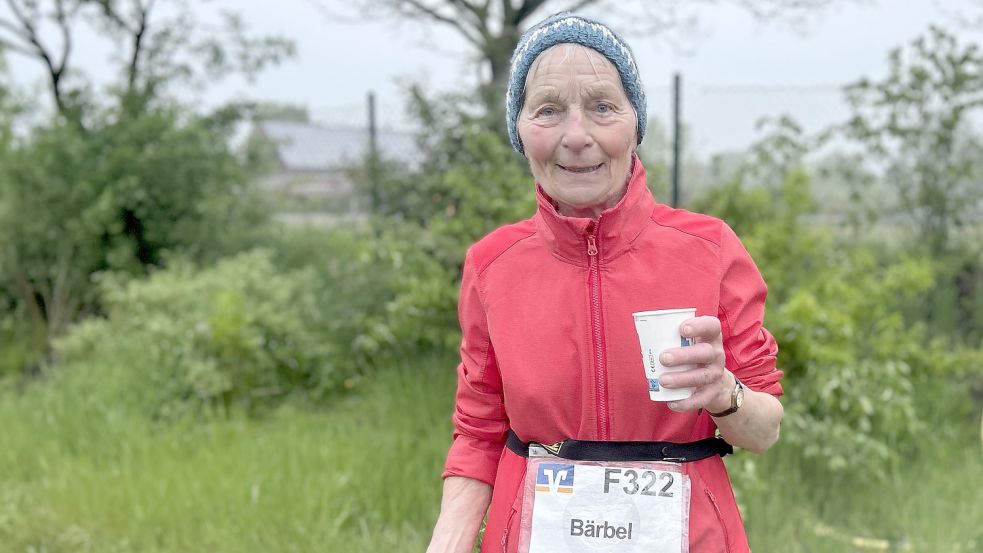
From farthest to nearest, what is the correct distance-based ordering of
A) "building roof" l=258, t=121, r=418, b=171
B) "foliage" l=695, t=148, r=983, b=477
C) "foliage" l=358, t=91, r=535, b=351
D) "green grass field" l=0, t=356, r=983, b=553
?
"building roof" l=258, t=121, r=418, b=171, "foliage" l=358, t=91, r=535, b=351, "foliage" l=695, t=148, r=983, b=477, "green grass field" l=0, t=356, r=983, b=553

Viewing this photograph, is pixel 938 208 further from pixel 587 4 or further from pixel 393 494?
pixel 393 494

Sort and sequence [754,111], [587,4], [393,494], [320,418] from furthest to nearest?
[587,4]
[754,111]
[320,418]
[393,494]

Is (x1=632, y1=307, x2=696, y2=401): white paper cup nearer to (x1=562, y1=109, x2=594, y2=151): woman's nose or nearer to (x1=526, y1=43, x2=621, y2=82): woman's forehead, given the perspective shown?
(x1=562, y1=109, x2=594, y2=151): woman's nose

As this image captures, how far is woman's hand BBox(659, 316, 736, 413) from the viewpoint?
3.97ft

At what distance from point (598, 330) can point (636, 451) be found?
0.21 metres

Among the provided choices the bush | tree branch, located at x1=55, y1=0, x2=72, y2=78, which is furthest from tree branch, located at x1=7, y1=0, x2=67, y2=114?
the bush

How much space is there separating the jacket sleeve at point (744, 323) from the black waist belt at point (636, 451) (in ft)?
0.47

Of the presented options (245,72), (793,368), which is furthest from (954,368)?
(245,72)

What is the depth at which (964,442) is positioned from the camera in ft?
13.9

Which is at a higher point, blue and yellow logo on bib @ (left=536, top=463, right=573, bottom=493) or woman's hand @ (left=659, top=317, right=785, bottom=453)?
woman's hand @ (left=659, top=317, right=785, bottom=453)

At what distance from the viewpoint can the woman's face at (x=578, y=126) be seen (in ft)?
4.76

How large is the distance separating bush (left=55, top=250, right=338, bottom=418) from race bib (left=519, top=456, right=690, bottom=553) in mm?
3549

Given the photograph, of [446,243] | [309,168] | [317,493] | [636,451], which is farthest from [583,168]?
[309,168]

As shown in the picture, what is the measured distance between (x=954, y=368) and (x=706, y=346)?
3590 mm
